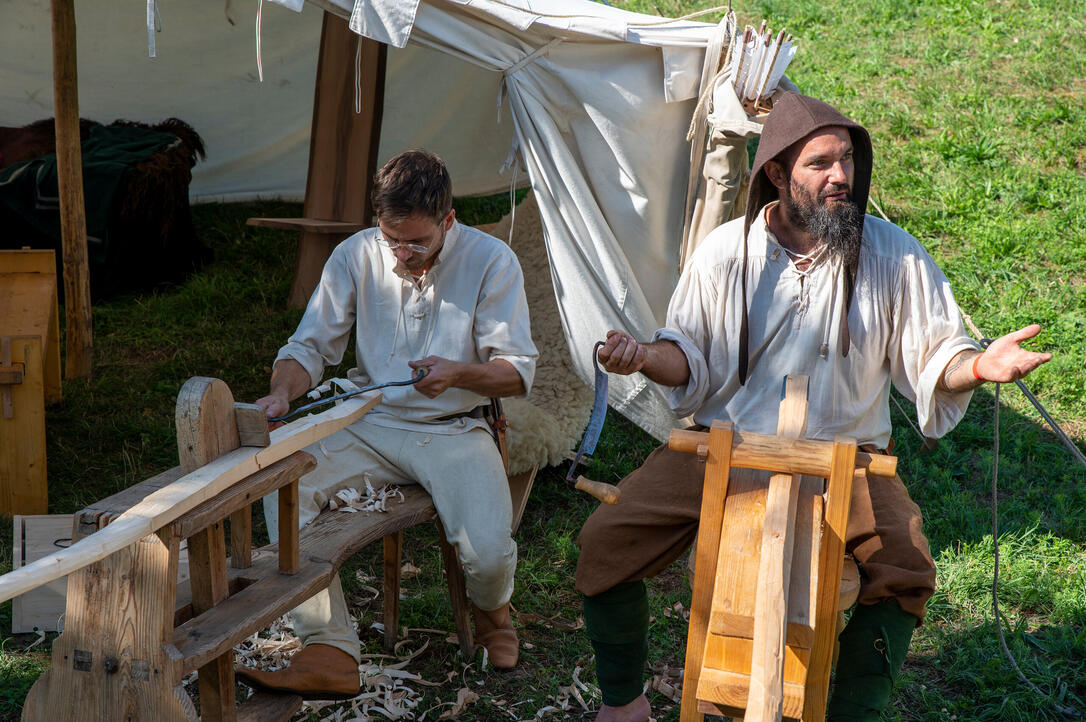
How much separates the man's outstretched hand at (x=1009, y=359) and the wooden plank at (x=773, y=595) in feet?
1.67

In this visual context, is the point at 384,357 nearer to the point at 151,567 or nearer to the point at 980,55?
the point at 151,567

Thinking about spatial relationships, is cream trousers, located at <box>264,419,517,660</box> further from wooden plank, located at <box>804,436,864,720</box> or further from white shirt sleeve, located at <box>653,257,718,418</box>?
wooden plank, located at <box>804,436,864,720</box>

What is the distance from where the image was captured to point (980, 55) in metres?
7.26

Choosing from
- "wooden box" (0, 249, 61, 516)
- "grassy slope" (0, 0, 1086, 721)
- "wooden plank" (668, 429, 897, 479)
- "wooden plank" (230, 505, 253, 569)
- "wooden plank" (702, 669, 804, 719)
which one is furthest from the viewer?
"wooden box" (0, 249, 61, 516)

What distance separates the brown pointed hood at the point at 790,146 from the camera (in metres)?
2.70

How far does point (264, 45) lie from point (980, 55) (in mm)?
4974

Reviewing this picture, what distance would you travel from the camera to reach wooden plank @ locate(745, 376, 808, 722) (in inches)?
69.9

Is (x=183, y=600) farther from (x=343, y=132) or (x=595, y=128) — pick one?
(x=343, y=132)

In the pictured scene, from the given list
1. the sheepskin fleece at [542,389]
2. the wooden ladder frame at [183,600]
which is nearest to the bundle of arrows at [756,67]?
the sheepskin fleece at [542,389]

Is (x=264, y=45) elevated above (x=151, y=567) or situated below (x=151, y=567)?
above

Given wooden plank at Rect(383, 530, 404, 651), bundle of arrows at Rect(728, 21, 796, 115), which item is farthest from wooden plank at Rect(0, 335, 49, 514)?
bundle of arrows at Rect(728, 21, 796, 115)

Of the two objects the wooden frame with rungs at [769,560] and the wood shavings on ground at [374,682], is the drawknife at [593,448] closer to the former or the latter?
the wooden frame with rungs at [769,560]

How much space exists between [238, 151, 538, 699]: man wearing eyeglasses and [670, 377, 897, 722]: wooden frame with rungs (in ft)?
3.10

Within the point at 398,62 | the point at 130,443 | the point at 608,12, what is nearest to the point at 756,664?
the point at 608,12
